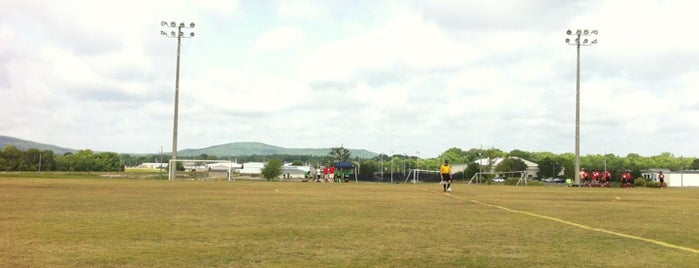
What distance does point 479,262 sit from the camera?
811 centimetres

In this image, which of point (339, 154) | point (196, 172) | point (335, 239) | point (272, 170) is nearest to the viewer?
point (335, 239)

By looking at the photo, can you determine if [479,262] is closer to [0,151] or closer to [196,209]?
[196,209]

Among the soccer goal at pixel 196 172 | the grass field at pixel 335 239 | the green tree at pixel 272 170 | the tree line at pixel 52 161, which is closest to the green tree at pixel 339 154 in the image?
the soccer goal at pixel 196 172

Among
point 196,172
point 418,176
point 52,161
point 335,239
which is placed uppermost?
point 52,161

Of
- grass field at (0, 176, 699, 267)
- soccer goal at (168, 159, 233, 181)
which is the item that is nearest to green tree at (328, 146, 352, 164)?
soccer goal at (168, 159, 233, 181)

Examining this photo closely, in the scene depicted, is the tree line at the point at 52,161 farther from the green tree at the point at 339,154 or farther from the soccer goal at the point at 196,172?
the green tree at the point at 339,154

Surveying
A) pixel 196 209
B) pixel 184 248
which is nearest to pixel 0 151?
pixel 196 209

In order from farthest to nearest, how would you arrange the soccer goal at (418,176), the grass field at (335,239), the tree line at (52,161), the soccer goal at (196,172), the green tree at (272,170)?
the tree line at (52,161) → the green tree at (272,170) → the soccer goal at (418,176) → the soccer goal at (196,172) → the grass field at (335,239)

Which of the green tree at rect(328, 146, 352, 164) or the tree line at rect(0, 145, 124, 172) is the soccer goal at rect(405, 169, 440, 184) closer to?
the tree line at rect(0, 145, 124, 172)

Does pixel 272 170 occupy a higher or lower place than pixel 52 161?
lower

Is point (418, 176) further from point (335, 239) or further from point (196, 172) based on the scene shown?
point (335, 239)

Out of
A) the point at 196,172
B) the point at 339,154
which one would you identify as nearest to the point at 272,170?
the point at 196,172

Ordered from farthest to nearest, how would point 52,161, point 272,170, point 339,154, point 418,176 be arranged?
point 339,154 < point 52,161 < point 272,170 < point 418,176

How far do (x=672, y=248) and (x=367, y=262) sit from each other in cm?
497
